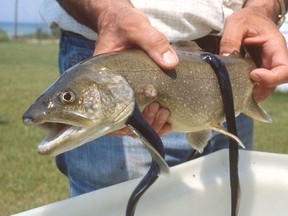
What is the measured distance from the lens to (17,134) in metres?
5.45

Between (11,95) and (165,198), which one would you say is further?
(11,95)

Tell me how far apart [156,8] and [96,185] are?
62 cm

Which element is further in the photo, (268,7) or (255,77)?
(268,7)

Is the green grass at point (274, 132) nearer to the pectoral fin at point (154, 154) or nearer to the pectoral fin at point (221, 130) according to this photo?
the pectoral fin at point (221, 130)

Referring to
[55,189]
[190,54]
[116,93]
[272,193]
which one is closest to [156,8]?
[190,54]

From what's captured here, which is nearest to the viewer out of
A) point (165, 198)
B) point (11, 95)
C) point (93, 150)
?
point (165, 198)

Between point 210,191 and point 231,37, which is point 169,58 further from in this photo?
point 210,191

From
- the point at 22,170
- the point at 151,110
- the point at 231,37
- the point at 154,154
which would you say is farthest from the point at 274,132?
the point at 154,154

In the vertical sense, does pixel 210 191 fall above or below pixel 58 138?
below

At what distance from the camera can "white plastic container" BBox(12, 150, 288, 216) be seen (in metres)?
1.59

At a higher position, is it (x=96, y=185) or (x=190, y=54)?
Result: (x=190, y=54)

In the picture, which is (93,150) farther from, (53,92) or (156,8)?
(53,92)

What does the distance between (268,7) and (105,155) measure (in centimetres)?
79

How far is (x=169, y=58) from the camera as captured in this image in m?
1.49
